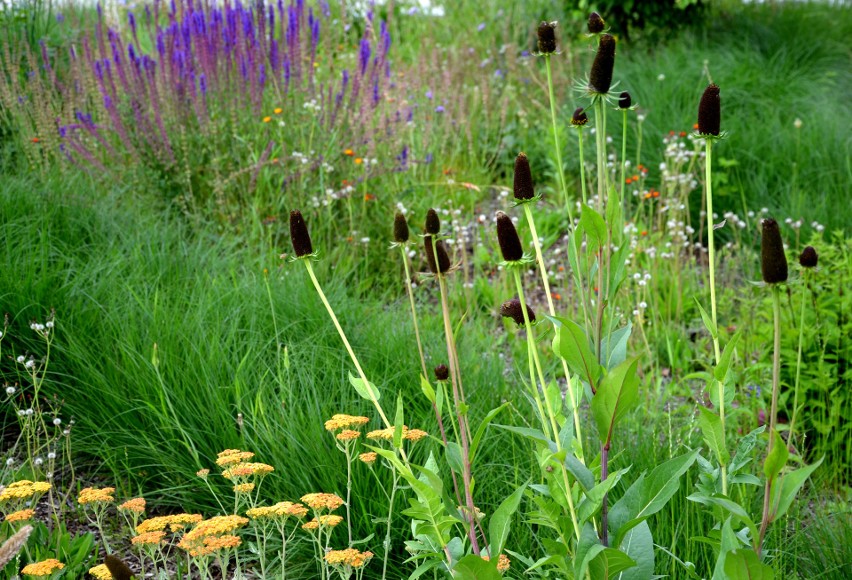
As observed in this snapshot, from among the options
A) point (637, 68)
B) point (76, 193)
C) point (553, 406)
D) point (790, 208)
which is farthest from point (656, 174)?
point (553, 406)

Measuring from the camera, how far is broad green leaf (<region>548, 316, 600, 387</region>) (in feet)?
4.83

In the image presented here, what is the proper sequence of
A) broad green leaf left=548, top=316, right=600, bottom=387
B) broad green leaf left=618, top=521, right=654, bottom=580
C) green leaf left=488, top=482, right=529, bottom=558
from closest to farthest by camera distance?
broad green leaf left=548, top=316, right=600, bottom=387
green leaf left=488, top=482, right=529, bottom=558
broad green leaf left=618, top=521, right=654, bottom=580

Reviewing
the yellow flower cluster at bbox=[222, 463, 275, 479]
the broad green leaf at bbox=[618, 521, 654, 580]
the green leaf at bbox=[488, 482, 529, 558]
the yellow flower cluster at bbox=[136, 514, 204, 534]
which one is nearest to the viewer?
the green leaf at bbox=[488, 482, 529, 558]

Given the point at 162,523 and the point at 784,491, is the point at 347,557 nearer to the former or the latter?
the point at 162,523

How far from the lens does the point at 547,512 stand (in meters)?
1.60

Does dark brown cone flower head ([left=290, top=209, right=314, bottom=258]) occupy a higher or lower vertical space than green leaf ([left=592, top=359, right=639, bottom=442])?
higher

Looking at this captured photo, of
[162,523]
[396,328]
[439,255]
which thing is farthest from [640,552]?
[396,328]

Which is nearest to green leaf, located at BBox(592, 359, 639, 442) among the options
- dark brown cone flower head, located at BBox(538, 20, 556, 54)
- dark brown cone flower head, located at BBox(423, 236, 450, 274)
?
dark brown cone flower head, located at BBox(423, 236, 450, 274)

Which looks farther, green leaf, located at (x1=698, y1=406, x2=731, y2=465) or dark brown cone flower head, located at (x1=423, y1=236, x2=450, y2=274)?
dark brown cone flower head, located at (x1=423, y1=236, x2=450, y2=274)

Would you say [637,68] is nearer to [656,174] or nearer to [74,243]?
[656,174]

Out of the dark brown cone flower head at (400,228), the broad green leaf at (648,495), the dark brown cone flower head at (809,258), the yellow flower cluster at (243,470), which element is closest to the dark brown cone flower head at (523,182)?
the dark brown cone flower head at (400,228)

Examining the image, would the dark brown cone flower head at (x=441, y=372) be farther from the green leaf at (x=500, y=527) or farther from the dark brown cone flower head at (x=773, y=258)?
the dark brown cone flower head at (x=773, y=258)

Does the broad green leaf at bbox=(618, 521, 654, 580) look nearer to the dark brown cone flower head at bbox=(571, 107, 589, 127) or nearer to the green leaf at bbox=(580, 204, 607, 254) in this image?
the green leaf at bbox=(580, 204, 607, 254)

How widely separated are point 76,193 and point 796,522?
135 inches
